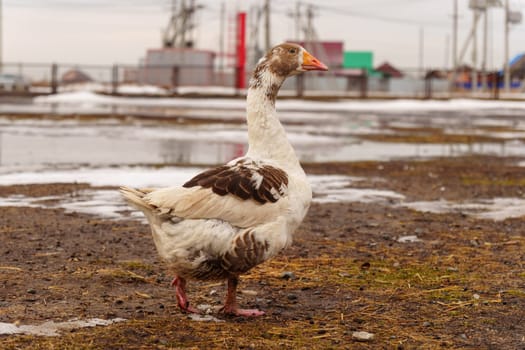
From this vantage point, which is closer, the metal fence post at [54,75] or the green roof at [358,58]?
the metal fence post at [54,75]

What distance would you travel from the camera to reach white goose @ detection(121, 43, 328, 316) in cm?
455

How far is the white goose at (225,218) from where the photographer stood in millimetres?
4555

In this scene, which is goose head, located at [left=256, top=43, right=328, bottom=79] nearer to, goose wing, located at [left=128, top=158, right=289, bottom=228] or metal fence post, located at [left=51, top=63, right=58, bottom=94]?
goose wing, located at [left=128, top=158, right=289, bottom=228]

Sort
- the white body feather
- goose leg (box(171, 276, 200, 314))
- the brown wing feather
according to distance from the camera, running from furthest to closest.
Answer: goose leg (box(171, 276, 200, 314)) → the brown wing feather → the white body feather

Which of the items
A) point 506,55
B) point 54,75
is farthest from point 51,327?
point 506,55

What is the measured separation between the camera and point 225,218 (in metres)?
4.59

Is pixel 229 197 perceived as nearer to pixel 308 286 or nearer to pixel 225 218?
pixel 225 218

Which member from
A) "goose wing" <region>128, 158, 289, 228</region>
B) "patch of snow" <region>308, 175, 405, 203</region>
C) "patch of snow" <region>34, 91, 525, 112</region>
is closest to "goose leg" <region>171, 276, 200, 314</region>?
"goose wing" <region>128, 158, 289, 228</region>

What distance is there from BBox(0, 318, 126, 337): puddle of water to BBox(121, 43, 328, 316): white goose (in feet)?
1.77

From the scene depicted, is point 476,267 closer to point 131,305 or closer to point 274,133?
point 274,133

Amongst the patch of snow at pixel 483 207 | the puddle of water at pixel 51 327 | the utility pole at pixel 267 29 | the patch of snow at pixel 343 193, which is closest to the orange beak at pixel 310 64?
the puddle of water at pixel 51 327

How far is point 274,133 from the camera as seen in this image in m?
5.19

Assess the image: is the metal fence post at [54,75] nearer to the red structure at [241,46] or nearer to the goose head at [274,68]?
the red structure at [241,46]

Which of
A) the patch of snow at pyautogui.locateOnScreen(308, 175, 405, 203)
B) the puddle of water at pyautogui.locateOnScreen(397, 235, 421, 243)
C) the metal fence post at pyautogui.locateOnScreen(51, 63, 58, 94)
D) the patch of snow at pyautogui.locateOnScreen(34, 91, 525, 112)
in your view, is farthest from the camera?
the metal fence post at pyautogui.locateOnScreen(51, 63, 58, 94)
